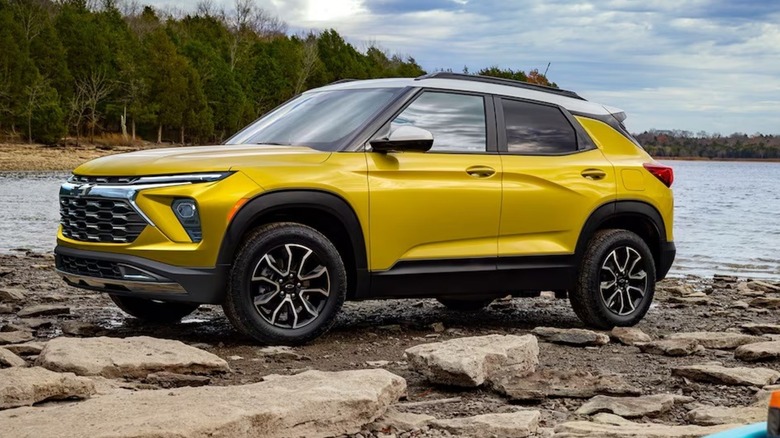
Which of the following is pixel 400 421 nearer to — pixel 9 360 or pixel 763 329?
pixel 9 360

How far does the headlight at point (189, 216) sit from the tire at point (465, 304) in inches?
127

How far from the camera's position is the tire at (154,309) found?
306 inches

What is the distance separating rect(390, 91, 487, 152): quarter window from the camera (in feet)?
24.0

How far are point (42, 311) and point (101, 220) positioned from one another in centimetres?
222

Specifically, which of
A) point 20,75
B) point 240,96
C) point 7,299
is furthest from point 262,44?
point 7,299

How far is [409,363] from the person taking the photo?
597 cm

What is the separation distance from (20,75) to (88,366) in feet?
271

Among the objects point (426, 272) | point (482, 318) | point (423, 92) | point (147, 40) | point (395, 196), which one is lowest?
point (482, 318)

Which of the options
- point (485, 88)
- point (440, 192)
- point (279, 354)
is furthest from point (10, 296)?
point (485, 88)

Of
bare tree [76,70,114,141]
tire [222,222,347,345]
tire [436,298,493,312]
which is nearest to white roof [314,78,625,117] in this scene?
A: tire [222,222,347,345]

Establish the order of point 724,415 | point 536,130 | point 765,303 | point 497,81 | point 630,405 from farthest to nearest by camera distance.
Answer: point 765,303
point 497,81
point 536,130
point 630,405
point 724,415

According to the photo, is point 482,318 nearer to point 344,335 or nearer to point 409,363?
point 344,335

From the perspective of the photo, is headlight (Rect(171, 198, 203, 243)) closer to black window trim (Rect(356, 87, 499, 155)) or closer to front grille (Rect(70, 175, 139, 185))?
front grille (Rect(70, 175, 139, 185))

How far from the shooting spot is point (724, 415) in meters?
4.95
